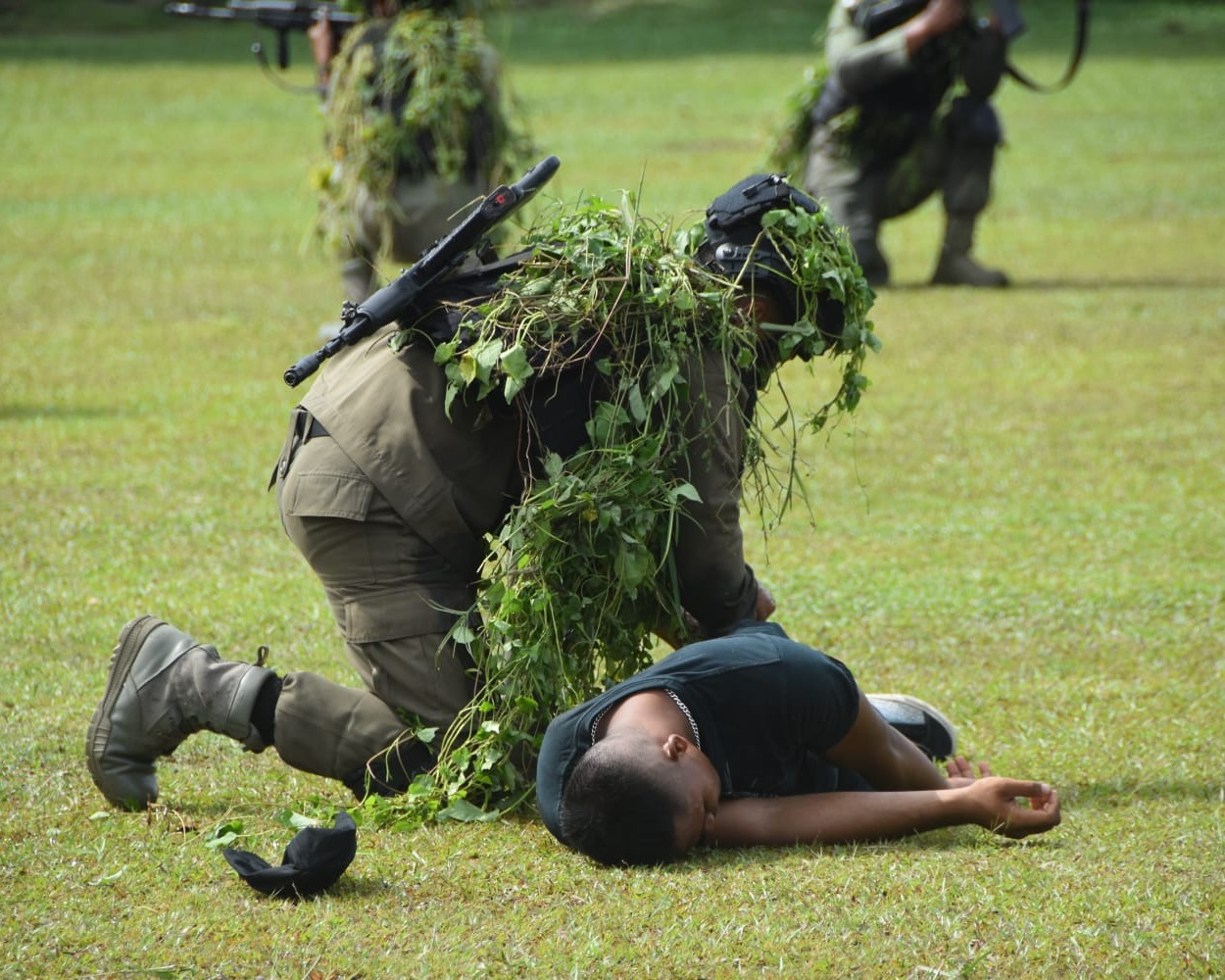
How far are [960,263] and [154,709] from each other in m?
9.31

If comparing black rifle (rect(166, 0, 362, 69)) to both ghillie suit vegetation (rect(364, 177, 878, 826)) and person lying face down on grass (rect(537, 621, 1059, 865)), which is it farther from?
person lying face down on grass (rect(537, 621, 1059, 865))

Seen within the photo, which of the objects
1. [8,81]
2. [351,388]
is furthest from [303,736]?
[8,81]

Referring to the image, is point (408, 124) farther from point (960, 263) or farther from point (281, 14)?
point (960, 263)

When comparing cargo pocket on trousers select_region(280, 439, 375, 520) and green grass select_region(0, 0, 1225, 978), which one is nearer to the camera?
green grass select_region(0, 0, 1225, 978)

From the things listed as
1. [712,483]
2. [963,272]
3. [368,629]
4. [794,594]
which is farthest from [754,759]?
[963,272]

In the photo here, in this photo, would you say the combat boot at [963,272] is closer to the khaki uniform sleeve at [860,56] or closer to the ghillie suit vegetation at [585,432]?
the khaki uniform sleeve at [860,56]

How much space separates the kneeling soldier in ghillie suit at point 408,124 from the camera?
9.92m

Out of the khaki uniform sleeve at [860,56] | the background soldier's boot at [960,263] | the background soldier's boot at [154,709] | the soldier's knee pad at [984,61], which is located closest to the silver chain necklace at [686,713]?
the background soldier's boot at [154,709]

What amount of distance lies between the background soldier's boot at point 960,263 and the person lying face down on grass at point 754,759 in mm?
8865

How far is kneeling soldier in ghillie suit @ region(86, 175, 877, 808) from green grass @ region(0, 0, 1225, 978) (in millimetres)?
221

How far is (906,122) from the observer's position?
12.1m

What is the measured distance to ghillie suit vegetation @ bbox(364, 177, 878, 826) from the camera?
13.8 ft

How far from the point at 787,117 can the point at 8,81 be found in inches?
562

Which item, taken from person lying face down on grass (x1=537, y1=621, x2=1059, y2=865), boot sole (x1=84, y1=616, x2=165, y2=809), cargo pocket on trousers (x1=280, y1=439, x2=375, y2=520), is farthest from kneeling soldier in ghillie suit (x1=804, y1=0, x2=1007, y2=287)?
boot sole (x1=84, y1=616, x2=165, y2=809)
